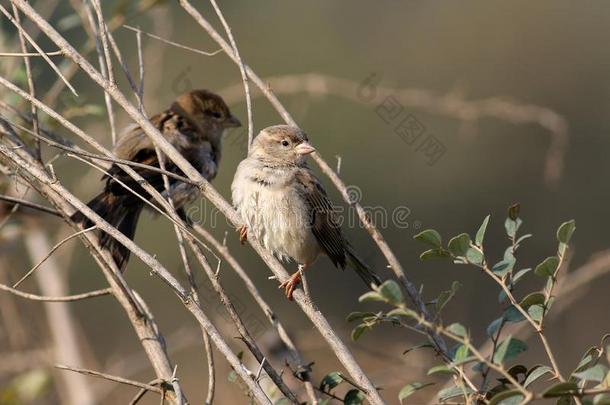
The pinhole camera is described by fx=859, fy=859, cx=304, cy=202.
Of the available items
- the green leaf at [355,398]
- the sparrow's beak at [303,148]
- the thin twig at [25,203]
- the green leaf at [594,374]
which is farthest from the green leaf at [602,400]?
the sparrow's beak at [303,148]

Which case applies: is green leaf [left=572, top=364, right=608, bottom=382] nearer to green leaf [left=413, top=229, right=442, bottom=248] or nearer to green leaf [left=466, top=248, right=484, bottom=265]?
green leaf [left=466, top=248, right=484, bottom=265]

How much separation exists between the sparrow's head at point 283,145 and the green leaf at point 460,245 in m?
2.13

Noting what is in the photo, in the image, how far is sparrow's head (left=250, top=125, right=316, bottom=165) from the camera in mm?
4352

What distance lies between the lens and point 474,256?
7.41 ft

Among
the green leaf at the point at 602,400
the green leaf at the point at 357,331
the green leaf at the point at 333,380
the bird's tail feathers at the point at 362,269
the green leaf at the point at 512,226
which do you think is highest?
the green leaf at the point at 357,331

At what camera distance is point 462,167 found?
1872cm

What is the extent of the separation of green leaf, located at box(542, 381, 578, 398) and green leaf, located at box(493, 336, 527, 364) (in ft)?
0.73

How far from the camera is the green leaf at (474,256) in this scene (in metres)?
2.24

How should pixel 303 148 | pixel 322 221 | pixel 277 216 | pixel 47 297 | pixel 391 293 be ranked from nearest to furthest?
pixel 391 293, pixel 47 297, pixel 277 216, pixel 322 221, pixel 303 148

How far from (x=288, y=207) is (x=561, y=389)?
238 centimetres

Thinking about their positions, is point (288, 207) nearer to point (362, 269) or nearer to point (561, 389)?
point (362, 269)

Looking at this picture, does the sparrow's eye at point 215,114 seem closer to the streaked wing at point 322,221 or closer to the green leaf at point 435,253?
the streaked wing at point 322,221


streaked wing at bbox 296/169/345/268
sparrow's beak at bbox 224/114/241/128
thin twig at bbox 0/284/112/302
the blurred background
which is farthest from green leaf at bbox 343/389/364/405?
the blurred background

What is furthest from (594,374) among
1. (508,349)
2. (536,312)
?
(536,312)
